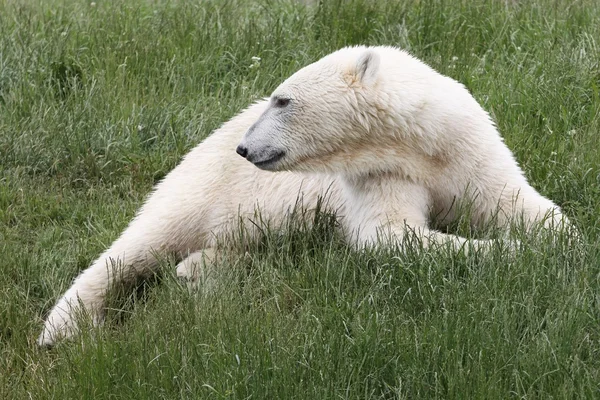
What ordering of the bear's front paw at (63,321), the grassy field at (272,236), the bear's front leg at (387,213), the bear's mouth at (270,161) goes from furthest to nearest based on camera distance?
1. the bear's mouth at (270,161)
2. the bear's front leg at (387,213)
3. the bear's front paw at (63,321)
4. the grassy field at (272,236)

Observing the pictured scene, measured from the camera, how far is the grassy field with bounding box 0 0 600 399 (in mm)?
3648

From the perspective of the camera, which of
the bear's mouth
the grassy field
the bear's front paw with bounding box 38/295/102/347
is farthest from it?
the bear's mouth

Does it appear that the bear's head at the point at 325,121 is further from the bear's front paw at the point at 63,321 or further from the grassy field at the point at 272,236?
the bear's front paw at the point at 63,321

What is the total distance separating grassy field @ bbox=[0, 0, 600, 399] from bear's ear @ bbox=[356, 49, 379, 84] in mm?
672

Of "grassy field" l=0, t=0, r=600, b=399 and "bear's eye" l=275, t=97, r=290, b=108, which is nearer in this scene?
"grassy field" l=0, t=0, r=600, b=399

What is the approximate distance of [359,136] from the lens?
4828 millimetres

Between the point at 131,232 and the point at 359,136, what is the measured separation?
4.34 feet

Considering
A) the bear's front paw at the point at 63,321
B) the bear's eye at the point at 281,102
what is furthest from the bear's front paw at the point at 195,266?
the bear's eye at the point at 281,102

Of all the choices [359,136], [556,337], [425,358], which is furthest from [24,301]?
[556,337]

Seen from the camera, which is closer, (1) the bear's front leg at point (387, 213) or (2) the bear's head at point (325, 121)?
(1) the bear's front leg at point (387, 213)

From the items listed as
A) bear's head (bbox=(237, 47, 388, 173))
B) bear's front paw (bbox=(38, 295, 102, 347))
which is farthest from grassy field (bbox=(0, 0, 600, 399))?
bear's head (bbox=(237, 47, 388, 173))

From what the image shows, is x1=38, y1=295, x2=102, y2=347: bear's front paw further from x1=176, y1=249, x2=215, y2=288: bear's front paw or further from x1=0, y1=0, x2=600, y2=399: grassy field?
x1=176, y1=249, x2=215, y2=288: bear's front paw

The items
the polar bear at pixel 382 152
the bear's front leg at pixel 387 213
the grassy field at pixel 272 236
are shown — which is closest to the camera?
the grassy field at pixel 272 236

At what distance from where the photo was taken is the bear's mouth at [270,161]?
15.9 ft
